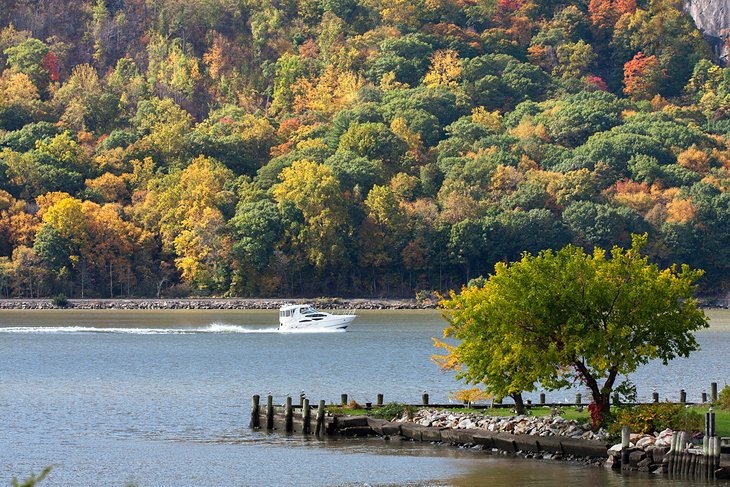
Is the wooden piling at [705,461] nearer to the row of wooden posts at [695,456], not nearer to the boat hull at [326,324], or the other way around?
the row of wooden posts at [695,456]

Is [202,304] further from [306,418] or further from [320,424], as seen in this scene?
[320,424]

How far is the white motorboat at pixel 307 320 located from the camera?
463 ft

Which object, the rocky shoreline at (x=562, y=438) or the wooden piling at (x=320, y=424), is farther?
the wooden piling at (x=320, y=424)

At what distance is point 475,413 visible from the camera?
205ft

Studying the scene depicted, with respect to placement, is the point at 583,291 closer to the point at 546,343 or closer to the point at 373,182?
the point at 546,343

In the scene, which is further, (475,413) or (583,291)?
(475,413)

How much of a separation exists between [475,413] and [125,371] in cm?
4164

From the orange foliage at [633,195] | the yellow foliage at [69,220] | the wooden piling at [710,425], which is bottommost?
the wooden piling at [710,425]

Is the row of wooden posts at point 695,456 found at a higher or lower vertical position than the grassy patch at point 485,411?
lower

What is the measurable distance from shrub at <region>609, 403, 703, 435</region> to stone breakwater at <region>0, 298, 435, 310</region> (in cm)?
12109

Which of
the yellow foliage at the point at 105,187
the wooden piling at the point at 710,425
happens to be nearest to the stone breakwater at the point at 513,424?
the wooden piling at the point at 710,425

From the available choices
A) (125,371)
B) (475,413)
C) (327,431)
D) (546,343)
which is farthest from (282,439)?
(125,371)

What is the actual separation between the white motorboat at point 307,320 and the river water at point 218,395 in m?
1.13

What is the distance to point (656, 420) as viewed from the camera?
54375mm
